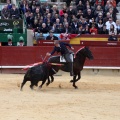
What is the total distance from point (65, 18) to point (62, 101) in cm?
887

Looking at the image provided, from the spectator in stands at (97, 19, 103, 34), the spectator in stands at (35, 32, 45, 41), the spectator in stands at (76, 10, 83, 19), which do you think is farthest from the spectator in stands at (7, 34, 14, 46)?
the spectator in stands at (97, 19, 103, 34)

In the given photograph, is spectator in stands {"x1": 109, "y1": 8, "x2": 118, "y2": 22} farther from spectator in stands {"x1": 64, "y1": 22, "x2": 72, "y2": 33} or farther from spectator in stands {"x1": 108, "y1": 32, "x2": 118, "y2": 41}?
spectator in stands {"x1": 64, "y1": 22, "x2": 72, "y2": 33}

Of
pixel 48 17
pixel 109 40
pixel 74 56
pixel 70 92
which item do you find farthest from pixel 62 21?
pixel 70 92

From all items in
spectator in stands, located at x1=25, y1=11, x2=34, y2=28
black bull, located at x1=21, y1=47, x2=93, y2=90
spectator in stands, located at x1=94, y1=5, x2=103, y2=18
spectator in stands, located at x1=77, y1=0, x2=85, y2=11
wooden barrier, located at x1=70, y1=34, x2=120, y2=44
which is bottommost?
black bull, located at x1=21, y1=47, x2=93, y2=90

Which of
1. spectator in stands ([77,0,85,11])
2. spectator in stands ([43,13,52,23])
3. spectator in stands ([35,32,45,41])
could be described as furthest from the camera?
spectator in stands ([77,0,85,11])

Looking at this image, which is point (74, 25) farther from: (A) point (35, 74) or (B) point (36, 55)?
(A) point (35, 74)

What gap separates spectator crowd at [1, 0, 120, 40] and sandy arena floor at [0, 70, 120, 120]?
3.54m

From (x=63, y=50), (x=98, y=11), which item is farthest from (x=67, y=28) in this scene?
(x=63, y=50)

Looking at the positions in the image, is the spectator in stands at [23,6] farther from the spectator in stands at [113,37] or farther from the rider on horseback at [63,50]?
the rider on horseback at [63,50]

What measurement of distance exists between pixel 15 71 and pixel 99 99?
288 inches

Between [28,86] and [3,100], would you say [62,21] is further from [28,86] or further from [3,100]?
[3,100]

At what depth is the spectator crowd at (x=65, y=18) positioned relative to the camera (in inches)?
797

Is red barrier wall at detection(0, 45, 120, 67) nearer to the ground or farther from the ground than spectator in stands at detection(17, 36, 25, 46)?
nearer to the ground

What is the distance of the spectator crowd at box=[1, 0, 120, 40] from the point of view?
66.4ft
